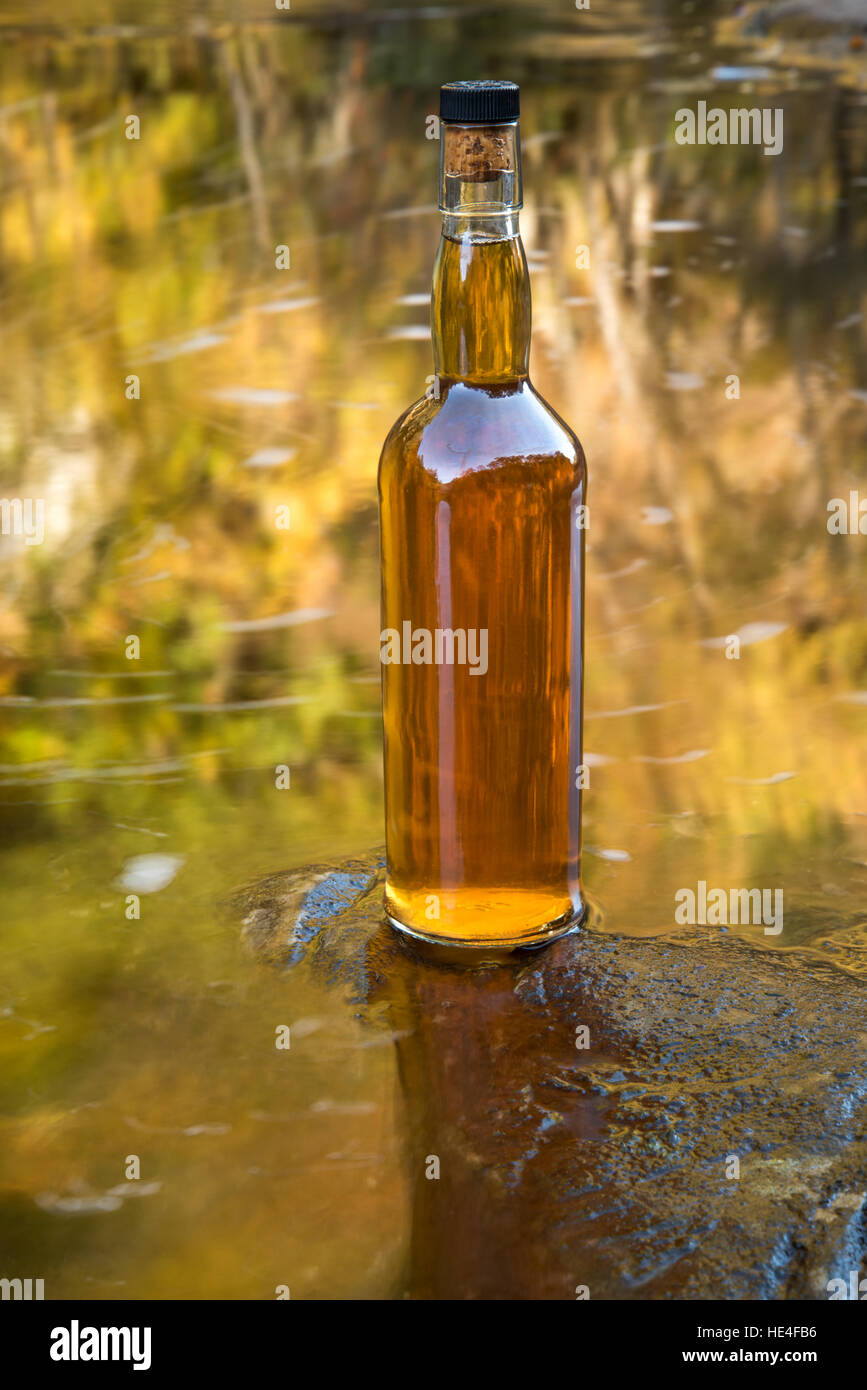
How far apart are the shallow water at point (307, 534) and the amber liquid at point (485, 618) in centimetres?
8

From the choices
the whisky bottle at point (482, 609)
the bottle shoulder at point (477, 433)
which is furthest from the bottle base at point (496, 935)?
the bottle shoulder at point (477, 433)

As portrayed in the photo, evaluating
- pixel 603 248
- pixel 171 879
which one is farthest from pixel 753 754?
pixel 603 248

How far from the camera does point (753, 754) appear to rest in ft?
3.11

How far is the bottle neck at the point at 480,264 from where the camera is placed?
0.68 meters

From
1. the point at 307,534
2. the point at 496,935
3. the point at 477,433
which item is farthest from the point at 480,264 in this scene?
the point at 307,534

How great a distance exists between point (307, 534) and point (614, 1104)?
28.9 inches

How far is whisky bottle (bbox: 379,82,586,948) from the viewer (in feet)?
2.30

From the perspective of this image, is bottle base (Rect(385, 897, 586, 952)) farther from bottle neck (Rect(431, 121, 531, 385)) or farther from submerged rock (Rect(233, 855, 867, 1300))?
bottle neck (Rect(431, 121, 531, 385))

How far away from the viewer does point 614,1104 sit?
0.62m

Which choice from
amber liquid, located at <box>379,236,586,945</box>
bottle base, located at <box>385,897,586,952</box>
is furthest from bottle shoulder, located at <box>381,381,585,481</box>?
bottle base, located at <box>385,897,586,952</box>

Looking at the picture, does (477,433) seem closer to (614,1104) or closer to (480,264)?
(480,264)

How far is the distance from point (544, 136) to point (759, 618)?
36.4 inches

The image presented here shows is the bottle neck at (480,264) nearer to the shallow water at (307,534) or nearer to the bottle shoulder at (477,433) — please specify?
the bottle shoulder at (477,433)

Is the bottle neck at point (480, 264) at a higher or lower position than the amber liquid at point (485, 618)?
higher
